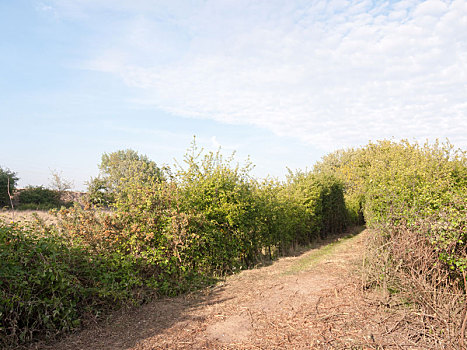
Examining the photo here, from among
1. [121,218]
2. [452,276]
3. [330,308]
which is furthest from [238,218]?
[452,276]

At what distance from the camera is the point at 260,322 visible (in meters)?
5.10

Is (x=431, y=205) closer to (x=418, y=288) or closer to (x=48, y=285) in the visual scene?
(x=418, y=288)

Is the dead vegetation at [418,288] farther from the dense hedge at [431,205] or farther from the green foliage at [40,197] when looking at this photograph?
the green foliage at [40,197]

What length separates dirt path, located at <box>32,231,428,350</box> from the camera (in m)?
4.45

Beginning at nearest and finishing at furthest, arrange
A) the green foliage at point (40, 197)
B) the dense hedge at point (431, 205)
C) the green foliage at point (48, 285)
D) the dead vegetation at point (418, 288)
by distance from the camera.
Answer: the dead vegetation at point (418, 288) < the green foliage at point (48, 285) < the dense hedge at point (431, 205) < the green foliage at point (40, 197)

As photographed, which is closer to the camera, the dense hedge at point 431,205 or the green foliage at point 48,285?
the green foliage at point 48,285

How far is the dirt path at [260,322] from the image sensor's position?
175 inches

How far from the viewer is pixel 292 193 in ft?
47.6

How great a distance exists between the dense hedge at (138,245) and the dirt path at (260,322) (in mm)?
547

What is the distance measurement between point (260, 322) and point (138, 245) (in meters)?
3.22

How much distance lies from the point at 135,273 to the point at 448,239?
5.81 meters

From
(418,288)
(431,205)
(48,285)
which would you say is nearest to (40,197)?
(48,285)

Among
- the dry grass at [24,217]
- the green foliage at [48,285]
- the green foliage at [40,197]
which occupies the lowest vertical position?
the green foliage at [48,285]

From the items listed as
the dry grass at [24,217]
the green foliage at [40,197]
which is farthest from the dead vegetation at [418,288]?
the green foliage at [40,197]
